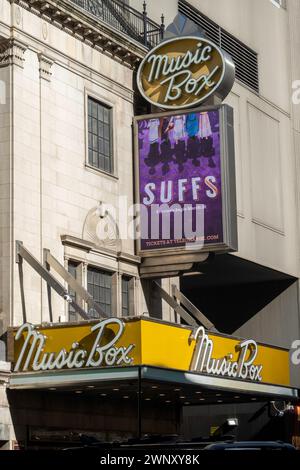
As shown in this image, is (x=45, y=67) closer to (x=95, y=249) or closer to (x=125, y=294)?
(x=95, y=249)

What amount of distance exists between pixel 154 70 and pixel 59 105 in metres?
3.87

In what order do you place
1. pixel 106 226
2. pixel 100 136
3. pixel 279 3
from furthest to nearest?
pixel 279 3, pixel 100 136, pixel 106 226

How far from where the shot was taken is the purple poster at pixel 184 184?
3042cm

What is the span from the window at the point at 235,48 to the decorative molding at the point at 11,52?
40.8 ft

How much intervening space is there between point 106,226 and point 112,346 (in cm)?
643

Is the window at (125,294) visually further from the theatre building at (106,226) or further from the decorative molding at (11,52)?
the decorative molding at (11,52)

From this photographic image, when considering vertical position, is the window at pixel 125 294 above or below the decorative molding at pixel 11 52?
below

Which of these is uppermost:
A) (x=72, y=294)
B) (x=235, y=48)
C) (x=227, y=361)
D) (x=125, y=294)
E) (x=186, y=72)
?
(x=235, y=48)

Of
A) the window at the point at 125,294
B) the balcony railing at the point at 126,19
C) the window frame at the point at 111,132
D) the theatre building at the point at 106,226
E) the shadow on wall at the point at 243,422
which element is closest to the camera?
the theatre building at the point at 106,226

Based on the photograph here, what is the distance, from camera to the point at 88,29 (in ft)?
101

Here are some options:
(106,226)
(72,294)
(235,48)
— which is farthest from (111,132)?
(235,48)

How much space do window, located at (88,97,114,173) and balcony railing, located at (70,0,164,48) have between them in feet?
9.43

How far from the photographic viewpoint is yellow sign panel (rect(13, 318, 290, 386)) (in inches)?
994

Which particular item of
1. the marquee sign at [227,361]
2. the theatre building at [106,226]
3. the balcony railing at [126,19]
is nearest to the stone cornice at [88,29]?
the theatre building at [106,226]
